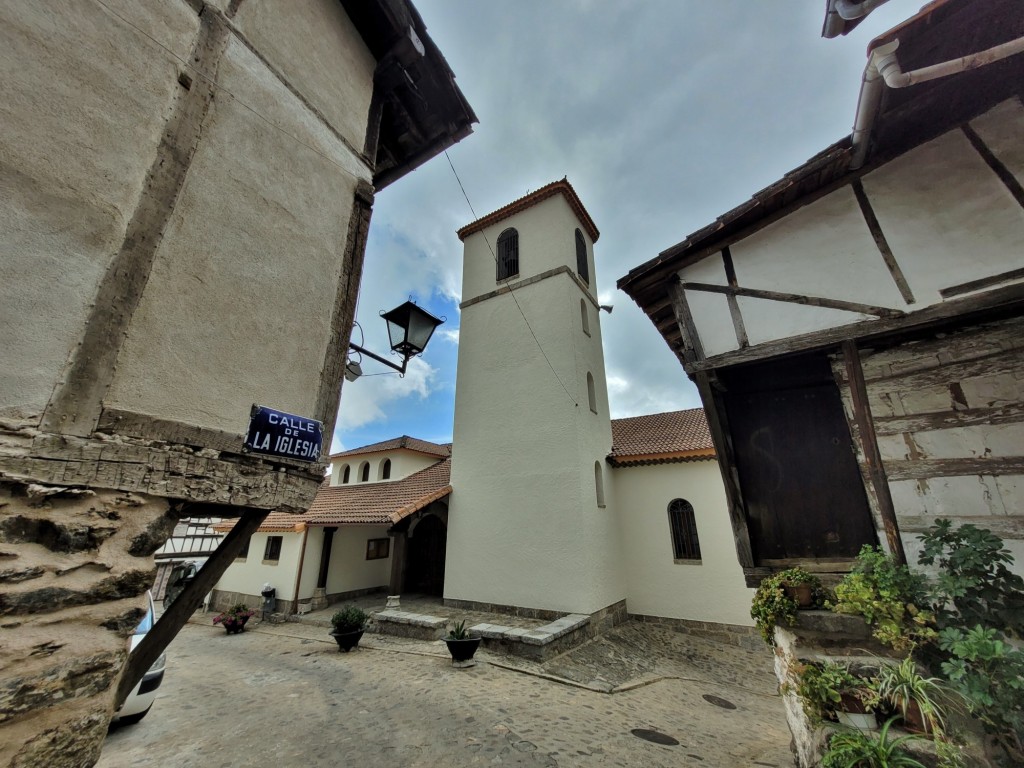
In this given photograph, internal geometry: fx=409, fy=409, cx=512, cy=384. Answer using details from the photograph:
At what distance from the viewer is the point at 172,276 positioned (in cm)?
246

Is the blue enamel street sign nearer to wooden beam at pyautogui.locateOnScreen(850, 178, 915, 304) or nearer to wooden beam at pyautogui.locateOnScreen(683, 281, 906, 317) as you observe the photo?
wooden beam at pyautogui.locateOnScreen(683, 281, 906, 317)

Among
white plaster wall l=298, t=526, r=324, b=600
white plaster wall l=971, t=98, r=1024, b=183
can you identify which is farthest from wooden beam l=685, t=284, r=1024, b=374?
white plaster wall l=298, t=526, r=324, b=600

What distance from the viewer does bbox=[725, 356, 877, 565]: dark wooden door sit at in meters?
4.60

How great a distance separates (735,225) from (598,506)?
7.81 m

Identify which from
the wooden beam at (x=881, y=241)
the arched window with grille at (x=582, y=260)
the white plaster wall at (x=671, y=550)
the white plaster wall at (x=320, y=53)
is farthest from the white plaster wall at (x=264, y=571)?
the wooden beam at (x=881, y=241)

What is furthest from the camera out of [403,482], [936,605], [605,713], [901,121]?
[403,482]

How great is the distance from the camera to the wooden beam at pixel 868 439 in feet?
Result: 12.3

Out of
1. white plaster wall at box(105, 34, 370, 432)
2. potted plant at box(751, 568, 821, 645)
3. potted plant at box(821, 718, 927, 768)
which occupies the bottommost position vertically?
potted plant at box(821, 718, 927, 768)

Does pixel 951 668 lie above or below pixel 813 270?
below

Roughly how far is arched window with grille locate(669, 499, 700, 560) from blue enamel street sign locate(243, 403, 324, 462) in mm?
Answer: 10257

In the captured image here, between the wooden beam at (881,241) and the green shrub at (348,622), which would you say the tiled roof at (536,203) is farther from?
the green shrub at (348,622)

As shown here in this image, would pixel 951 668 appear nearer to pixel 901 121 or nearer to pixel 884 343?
pixel 884 343

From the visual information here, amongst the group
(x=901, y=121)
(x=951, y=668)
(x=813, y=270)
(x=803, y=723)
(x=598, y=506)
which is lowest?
(x=803, y=723)

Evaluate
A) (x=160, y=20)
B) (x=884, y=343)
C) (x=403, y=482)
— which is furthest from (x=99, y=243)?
(x=403, y=482)
